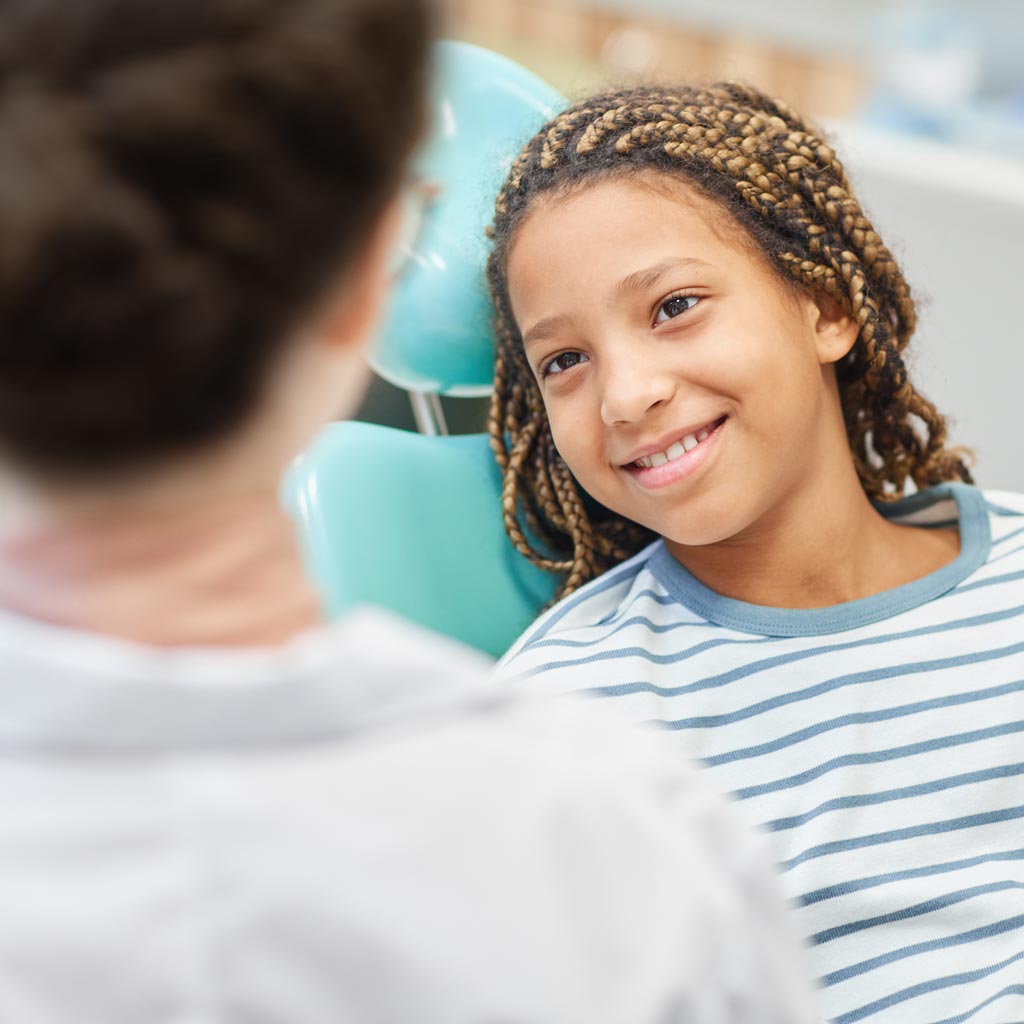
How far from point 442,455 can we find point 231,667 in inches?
26.6

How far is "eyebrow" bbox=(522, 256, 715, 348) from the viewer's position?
0.89 metres

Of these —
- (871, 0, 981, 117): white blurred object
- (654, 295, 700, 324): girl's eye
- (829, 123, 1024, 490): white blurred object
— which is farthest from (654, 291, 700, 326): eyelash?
(871, 0, 981, 117): white blurred object

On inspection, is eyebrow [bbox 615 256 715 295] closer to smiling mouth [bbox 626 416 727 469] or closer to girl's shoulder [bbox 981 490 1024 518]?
smiling mouth [bbox 626 416 727 469]

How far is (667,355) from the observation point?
891mm

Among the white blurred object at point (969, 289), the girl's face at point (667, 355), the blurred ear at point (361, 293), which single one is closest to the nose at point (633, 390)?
the girl's face at point (667, 355)

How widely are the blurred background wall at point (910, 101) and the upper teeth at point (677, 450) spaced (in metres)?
0.30

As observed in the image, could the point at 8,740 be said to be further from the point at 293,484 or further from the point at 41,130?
the point at 293,484

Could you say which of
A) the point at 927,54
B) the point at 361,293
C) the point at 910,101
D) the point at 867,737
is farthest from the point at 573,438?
the point at 927,54

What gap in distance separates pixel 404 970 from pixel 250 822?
0.22 feet

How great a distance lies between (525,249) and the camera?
0.94 metres

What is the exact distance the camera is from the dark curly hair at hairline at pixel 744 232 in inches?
37.4

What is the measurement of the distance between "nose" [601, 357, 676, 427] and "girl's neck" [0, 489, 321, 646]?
0.46 meters

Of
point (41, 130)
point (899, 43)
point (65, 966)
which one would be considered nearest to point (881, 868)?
point (65, 966)

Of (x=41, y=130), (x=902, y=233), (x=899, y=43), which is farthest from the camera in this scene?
(x=899, y=43)
